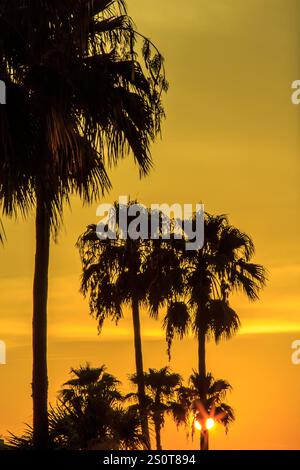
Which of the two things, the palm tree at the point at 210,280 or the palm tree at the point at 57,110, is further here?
the palm tree at the point at 210,280

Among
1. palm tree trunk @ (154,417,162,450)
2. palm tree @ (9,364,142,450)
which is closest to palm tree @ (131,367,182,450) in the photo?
palm tree trunk @ (154,417,162,450)

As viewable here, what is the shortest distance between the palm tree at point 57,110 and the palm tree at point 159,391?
2796cm

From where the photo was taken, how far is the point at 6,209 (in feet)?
57.8

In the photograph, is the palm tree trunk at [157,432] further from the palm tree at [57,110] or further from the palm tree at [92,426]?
the palm tree at [57,110]

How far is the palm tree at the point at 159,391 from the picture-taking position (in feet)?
156

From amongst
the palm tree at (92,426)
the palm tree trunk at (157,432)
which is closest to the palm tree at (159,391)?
the palm tree trunk at (157,432)

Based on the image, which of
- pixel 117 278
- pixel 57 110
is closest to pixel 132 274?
pixel 117 278

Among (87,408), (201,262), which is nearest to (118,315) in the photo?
(201,262)

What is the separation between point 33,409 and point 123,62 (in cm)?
714

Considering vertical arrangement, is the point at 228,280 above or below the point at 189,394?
above

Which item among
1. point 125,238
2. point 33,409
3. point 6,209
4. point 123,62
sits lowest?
point 33,409

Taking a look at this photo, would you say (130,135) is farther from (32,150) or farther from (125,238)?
(125,238)

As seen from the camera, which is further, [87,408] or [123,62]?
[87,408]

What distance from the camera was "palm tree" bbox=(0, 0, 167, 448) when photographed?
1639cm
